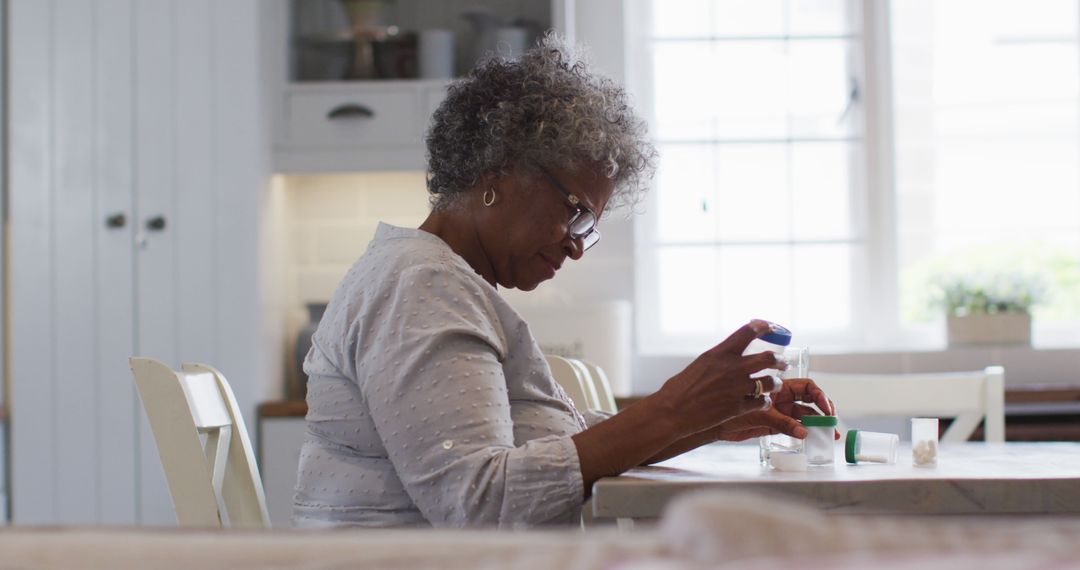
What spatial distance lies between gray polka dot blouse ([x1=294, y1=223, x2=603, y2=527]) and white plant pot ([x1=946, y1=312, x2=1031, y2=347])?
227 cm

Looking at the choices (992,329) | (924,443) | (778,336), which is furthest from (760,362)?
(992,329)

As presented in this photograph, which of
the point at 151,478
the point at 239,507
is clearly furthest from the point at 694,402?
the point at 151,478

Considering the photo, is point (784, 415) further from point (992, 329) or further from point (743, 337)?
point (992, 329)

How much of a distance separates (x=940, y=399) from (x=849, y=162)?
4.69 feet

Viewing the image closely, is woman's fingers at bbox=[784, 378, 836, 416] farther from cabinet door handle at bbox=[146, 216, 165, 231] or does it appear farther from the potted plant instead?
cabinet door handle at bbox=[146, 216, 165, 231]

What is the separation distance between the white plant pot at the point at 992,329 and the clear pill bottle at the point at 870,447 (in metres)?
2.04

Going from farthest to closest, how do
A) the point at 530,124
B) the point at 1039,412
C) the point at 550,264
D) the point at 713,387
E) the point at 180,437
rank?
the point at 1039,412
the point at 550,264
the point at 530,124
the point at 180,437
the point at 713,387

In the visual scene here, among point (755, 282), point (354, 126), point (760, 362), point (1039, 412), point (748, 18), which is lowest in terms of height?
point (1039, 412)

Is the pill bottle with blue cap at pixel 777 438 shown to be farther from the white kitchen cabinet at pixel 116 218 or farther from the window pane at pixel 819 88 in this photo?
the window pane at pixel 819 88

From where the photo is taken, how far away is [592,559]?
45 centimetres

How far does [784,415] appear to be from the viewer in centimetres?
146

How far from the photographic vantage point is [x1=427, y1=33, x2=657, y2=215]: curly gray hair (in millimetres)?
1536

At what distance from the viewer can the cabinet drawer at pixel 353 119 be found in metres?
3.33

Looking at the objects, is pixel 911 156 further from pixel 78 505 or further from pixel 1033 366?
pixel 78 505
